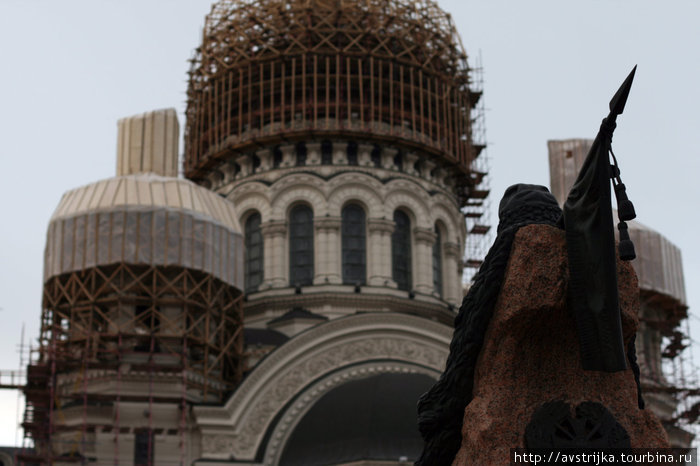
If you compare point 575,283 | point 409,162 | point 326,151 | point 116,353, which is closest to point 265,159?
point 326,151

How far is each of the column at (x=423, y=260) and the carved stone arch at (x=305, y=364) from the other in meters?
3.60

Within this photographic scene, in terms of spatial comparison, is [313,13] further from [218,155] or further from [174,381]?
[174,381]

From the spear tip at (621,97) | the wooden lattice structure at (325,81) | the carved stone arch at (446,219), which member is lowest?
the spear tip at (621,97)

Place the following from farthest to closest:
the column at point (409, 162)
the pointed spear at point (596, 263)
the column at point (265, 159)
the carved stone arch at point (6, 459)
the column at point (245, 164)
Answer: the column at point (245, 164) < the column at point (409, 162) < the column at point (265, 159) < the carved stone arch at point (6, 459) < the pointed spear at point (596, 263)

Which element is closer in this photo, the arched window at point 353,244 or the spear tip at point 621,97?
the spear tip at point 621,97

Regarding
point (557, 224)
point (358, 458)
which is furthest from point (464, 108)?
point (557, 224)

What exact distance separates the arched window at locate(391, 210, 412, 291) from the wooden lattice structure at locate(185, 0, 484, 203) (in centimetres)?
216

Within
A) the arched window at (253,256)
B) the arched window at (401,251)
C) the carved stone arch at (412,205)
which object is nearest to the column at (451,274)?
the carved stone arch at (412,205)

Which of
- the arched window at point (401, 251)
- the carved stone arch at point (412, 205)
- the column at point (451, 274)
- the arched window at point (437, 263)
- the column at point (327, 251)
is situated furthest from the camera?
the column at point (451, 274)

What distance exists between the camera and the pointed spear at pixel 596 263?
527cm

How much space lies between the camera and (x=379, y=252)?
1243 inches

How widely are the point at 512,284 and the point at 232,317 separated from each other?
77.1 feet

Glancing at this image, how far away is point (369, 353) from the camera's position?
2769 cm

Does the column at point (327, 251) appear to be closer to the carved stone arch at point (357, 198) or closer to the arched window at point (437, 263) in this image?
the carved stone arch at point (357, 198)
